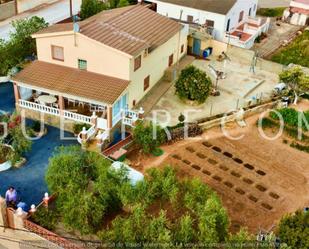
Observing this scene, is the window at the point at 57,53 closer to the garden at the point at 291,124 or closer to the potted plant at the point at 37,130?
the potted plant at the point at 37,130

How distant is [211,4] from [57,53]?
68.1ft

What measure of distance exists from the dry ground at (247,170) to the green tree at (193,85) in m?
3.27

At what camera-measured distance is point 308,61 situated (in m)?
44.8

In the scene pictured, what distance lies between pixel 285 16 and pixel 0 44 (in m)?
33.9

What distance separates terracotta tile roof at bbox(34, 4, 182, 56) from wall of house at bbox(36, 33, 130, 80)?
17.5 inches

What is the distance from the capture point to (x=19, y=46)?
120ft

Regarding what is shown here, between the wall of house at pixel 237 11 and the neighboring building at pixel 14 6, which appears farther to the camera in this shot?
the neighboring building at pixel 14 6

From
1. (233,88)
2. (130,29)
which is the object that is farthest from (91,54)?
(233,88)

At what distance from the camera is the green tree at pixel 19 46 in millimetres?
35625

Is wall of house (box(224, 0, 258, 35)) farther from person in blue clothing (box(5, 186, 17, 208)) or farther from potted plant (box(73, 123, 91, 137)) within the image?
person in blue clothing (box(5, 186, 17, 208))

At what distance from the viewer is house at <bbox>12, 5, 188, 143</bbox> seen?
3061cm

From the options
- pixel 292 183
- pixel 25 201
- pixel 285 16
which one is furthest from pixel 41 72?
pixel 285 16

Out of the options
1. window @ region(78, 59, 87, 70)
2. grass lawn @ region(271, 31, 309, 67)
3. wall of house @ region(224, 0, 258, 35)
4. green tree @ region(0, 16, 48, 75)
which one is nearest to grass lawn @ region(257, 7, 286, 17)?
wall of house @ region(224, 0, 258, 35)

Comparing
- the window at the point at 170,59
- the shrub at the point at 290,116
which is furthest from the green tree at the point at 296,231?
the window at the point at 170,59
